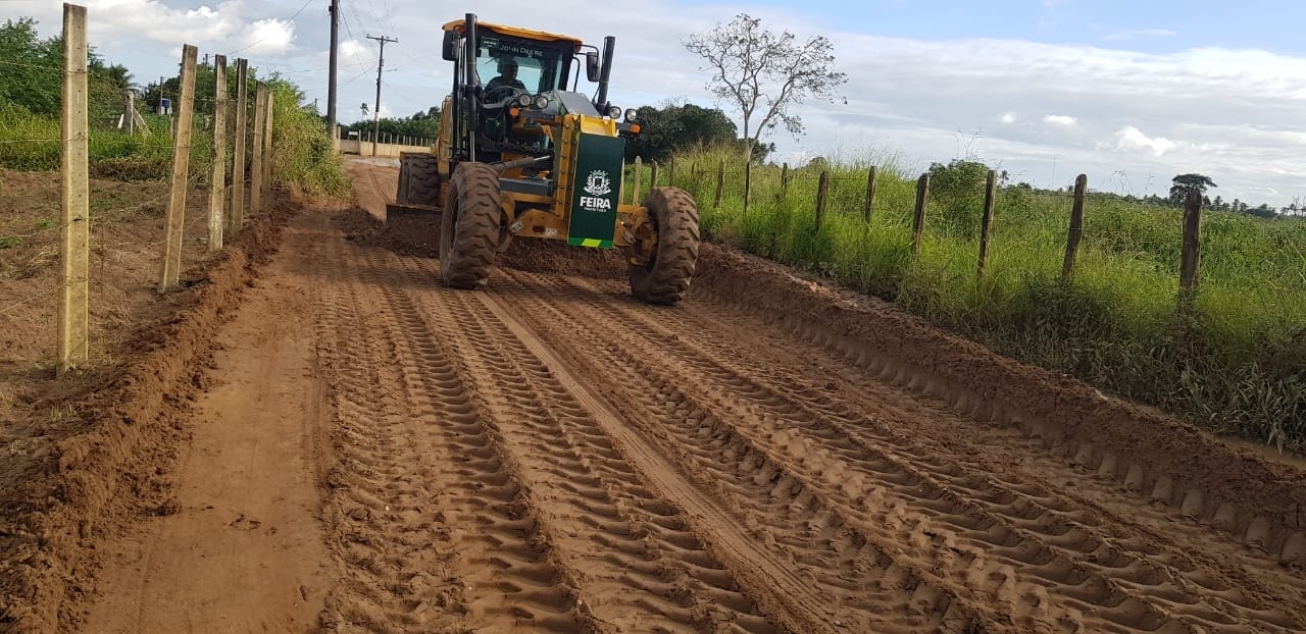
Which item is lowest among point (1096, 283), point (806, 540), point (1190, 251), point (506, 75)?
point (806, 540)

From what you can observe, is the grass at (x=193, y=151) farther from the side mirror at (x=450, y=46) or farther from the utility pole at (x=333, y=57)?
the utility pole at (x=333, y=57)

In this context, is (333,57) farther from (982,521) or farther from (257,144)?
(982,521)

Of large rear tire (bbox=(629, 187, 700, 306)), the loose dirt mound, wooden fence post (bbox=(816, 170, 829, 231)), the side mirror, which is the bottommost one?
the loose dirt mound

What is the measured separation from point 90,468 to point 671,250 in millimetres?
6915

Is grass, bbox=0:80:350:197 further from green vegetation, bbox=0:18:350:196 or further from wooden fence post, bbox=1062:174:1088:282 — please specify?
wooden fence post, bbox=1062:174:1088:282

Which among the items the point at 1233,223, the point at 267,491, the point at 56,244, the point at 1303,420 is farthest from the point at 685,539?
the point at 1233,223

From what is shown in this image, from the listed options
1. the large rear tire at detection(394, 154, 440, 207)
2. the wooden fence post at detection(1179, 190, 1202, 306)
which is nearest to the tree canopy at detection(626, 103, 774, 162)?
the large rear tire at detection(394, 154, 440, 207)

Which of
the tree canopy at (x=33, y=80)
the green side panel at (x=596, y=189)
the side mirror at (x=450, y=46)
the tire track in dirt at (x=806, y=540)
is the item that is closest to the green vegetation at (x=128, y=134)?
the tree canopy at (x=33, y=80)

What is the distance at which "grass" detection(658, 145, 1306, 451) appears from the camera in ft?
21.3

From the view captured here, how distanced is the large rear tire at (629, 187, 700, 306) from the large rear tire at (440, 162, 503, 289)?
1.75 meters

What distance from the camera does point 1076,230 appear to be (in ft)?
27.8

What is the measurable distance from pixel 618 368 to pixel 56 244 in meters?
5.98

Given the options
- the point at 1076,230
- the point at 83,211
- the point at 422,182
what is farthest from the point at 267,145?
the point at 1076,230

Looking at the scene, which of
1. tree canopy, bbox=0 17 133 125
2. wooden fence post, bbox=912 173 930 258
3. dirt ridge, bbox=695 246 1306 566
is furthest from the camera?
tree canopy, bbox=0 17 133 125
